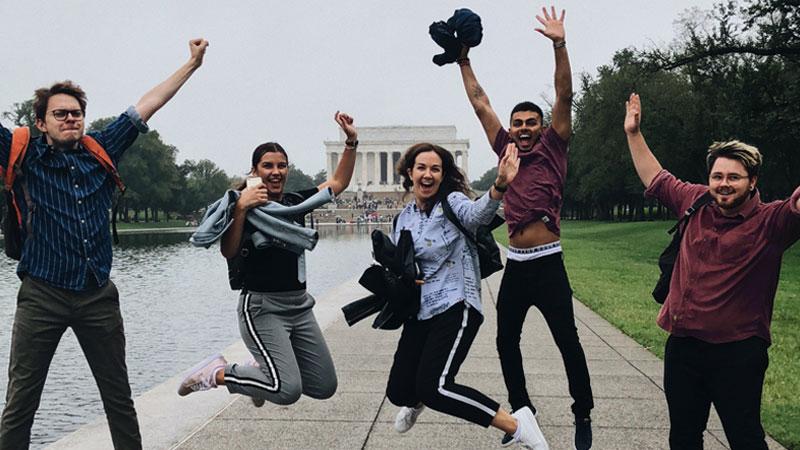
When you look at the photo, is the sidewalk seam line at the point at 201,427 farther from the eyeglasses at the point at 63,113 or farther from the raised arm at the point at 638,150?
the raised arm at the point at 638,150

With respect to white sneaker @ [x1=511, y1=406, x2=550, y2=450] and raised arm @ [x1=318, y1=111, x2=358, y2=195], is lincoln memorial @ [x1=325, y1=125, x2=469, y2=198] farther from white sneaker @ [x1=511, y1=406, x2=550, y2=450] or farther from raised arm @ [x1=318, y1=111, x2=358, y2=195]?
white sneaker @ [x1=511, y1=406, x2=550, y2=450]

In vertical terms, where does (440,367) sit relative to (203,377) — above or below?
above

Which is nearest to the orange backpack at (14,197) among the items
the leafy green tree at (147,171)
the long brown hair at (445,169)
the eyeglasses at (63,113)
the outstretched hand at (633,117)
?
the eyeglasses at (63,113)

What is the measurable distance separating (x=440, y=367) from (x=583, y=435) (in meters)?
1.07

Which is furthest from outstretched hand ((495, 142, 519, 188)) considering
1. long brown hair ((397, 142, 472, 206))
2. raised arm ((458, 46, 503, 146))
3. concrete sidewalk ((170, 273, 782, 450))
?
concrete sidewalk ((170, 273, 782, 450))

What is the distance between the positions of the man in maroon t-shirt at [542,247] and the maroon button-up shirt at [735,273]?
1.03 meters

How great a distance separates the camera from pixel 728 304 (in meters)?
3.43

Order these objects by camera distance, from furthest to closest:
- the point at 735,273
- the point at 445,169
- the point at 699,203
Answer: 1. the point at 445,169
2. the point at 699,203
3. the point at 735,273

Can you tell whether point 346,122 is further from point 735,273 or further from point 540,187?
point 735,273

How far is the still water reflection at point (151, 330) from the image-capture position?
6609 mm

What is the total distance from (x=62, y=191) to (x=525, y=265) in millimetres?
2580

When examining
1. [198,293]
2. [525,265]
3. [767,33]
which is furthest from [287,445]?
[767,33]

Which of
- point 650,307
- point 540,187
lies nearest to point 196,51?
point 540,187

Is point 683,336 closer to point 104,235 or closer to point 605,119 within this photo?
point 104,235
